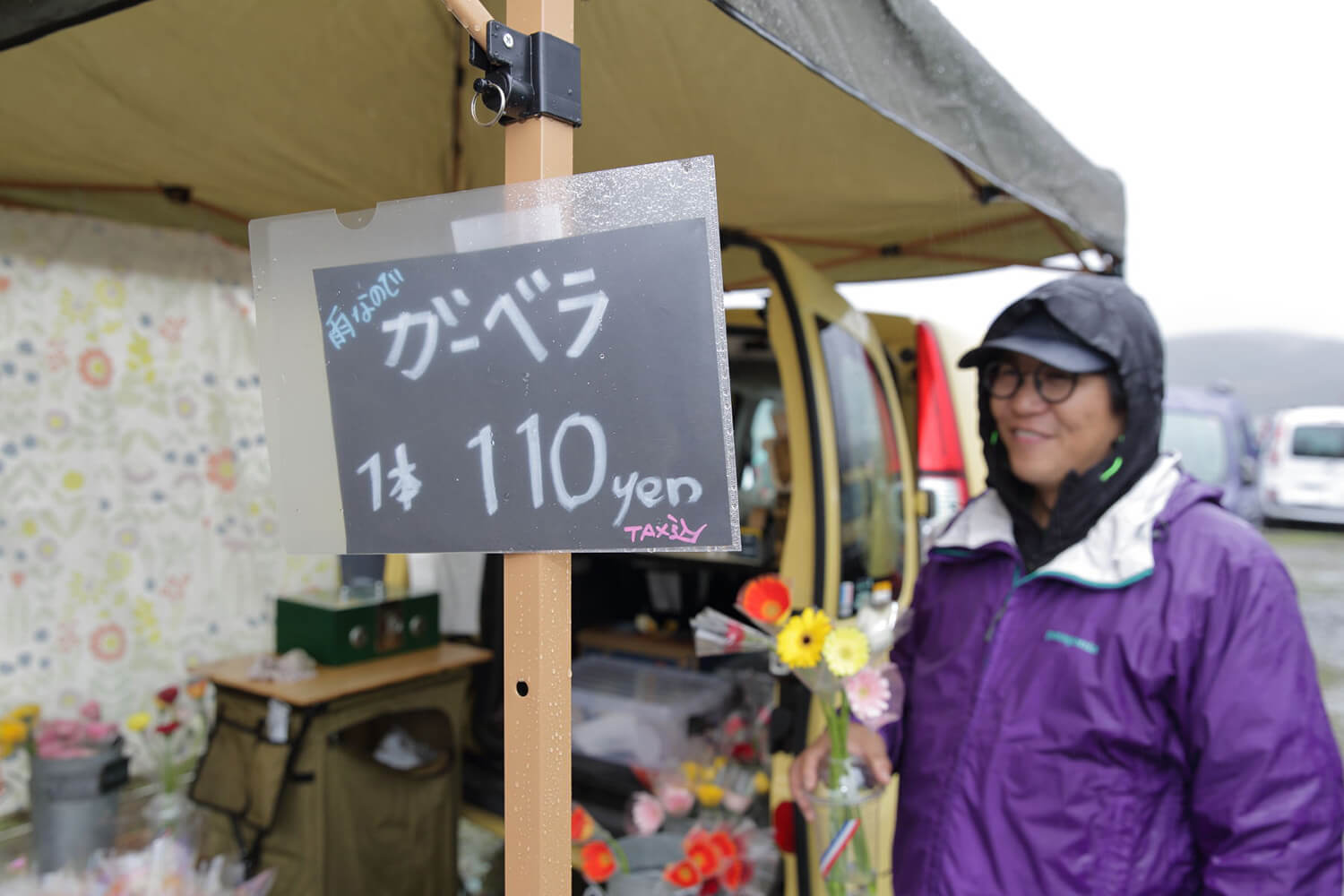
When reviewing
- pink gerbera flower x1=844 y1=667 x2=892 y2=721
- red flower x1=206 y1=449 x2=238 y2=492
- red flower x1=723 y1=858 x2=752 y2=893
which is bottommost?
red flower x1=723 y1=858 x2=752 y2=893

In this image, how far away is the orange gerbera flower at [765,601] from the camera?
1.54 m

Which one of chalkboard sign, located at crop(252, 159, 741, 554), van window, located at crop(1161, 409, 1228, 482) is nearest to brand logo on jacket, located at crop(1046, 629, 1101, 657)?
chalkboard sign, located at crop(252, 159, 741, 554)

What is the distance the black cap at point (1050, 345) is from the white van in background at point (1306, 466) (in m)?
16.0

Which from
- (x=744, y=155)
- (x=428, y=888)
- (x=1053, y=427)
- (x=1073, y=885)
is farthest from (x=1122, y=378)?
(x=428, y=888)

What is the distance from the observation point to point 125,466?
10.8ft

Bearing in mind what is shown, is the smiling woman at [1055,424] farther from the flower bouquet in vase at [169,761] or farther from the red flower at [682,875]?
the flower bouquet in vase at [169,761]

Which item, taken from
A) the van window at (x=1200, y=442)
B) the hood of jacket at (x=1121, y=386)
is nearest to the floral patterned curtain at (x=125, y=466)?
the hood of jacket at (x=1121, y=386)

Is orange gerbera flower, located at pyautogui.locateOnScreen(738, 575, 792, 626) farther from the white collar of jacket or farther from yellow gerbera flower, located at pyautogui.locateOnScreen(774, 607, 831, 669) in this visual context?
the white collar of jacket

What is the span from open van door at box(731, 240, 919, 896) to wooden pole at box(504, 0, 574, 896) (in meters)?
1.18

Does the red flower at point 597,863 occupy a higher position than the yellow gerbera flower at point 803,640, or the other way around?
the yellow gerbera flower at point 803,640

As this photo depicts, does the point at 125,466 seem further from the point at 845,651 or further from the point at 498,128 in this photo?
the point at 845,651

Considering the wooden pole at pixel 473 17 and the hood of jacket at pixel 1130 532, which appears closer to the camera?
the wooden pole at pixel 473 17

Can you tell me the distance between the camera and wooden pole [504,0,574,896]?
90 centimetres

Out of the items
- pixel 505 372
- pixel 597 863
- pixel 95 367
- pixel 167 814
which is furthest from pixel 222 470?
pixel 505 372
